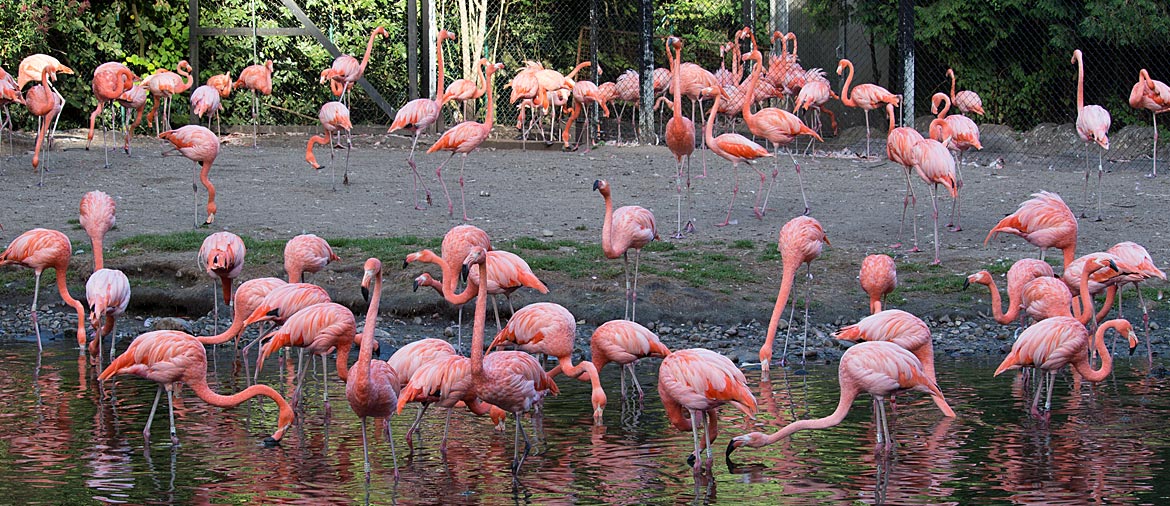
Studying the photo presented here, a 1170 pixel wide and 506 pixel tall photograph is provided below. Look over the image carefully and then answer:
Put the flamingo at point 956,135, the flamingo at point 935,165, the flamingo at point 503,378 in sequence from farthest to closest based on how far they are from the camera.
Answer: the flamingo at point 956,135
the flamingo at point 935,165
the flamingo at point 503,378

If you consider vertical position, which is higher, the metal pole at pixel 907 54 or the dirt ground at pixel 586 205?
the metal pole at pixel 907 54

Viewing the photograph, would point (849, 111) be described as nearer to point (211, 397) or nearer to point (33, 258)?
point (33, 258)

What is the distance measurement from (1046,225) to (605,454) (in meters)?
3.71

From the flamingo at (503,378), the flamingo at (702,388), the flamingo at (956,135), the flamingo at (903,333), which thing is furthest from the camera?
the flamingo at (956,135)

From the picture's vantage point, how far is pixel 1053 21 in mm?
15375

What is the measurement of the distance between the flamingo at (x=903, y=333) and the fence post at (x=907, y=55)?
8323 millimetres

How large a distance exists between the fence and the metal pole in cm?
91

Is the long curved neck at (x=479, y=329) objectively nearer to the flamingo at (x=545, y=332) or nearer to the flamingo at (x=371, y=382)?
the flamingo at (x=371, y=382)

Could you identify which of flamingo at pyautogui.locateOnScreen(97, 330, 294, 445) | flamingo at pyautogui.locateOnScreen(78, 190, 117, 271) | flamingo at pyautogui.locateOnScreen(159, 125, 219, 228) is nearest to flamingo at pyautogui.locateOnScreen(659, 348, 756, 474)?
flamingo at pyautogui.locateOnScreen(97, 330, 294, 445)

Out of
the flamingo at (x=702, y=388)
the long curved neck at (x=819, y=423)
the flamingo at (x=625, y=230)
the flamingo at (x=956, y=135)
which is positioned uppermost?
the flamingo at (x=956, y=135)

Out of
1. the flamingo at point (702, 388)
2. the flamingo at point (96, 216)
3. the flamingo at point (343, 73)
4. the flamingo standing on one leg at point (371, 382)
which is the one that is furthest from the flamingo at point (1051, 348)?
the flamingo at point (343, 73)

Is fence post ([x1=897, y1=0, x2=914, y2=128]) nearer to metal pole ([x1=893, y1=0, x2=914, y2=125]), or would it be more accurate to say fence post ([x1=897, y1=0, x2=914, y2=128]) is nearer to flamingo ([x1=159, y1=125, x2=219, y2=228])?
metal pole ([x1=893, y1=0, x2=914, y2=125])

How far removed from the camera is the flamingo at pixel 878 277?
6938 millimetres

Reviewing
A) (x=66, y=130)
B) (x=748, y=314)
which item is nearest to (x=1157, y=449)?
(x=748, y=314)
